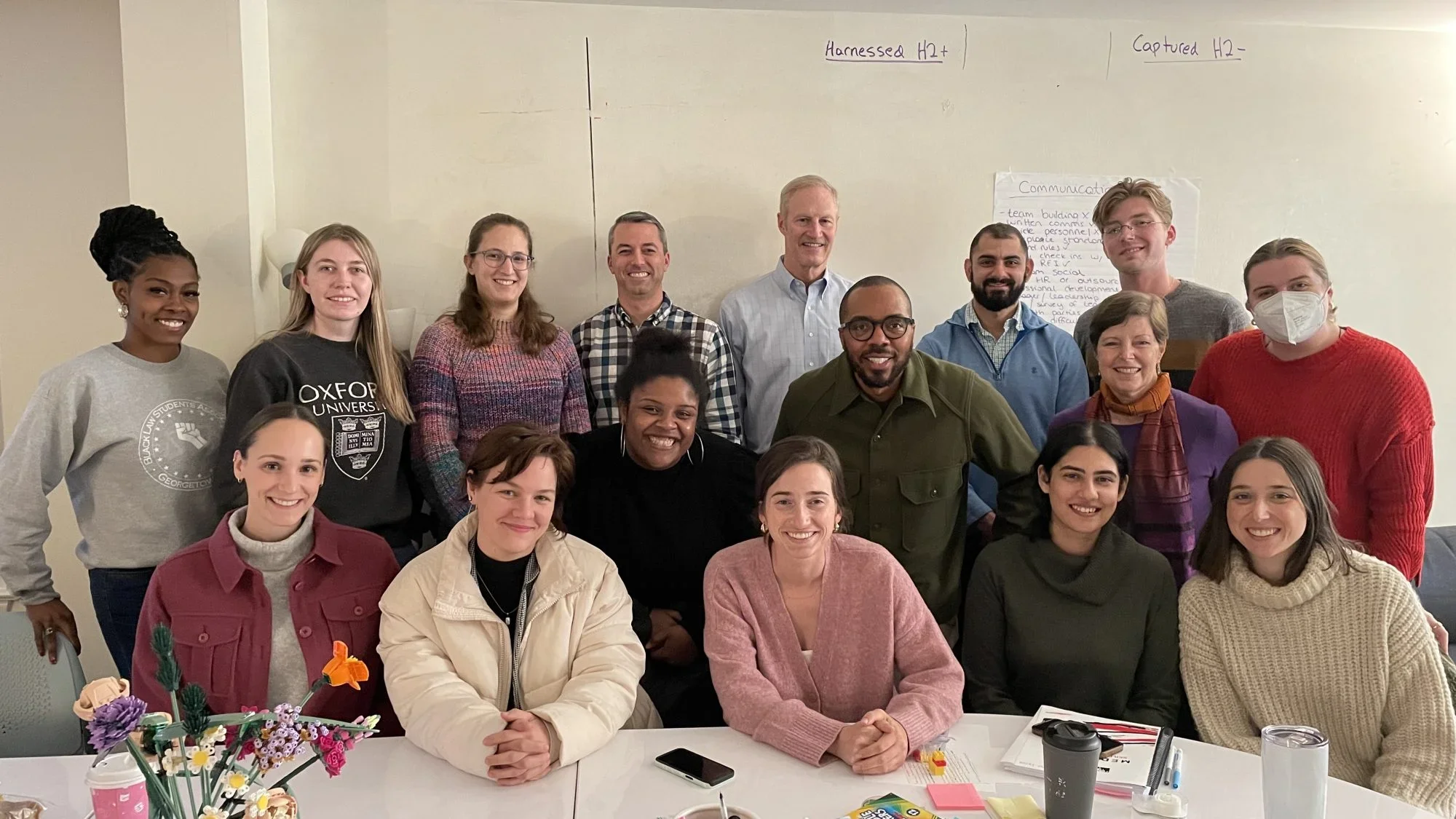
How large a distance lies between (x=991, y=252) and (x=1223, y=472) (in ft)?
4.07

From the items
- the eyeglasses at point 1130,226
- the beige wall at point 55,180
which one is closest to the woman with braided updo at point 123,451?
the beige wall at point 55,180

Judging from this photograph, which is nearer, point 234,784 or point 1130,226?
point 234,784

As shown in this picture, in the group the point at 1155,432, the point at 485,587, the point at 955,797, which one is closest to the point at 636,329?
the point at 485,587

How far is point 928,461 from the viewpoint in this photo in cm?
257

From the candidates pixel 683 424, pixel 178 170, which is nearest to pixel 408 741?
pixel 683 424

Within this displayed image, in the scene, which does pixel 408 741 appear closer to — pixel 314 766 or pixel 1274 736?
pixel 314 766

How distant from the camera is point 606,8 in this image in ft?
11.9

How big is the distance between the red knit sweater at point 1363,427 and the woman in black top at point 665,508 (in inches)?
57.9

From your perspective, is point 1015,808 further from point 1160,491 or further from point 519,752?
point 1160,491

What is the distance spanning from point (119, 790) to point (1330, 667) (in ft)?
7.31

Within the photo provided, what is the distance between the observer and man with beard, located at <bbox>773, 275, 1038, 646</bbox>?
101 inches

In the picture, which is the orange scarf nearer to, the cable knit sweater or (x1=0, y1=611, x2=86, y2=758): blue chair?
the cable knit sweater

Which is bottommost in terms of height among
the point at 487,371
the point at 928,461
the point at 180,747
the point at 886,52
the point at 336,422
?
the point at 180,747

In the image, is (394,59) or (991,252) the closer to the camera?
(991,252)
